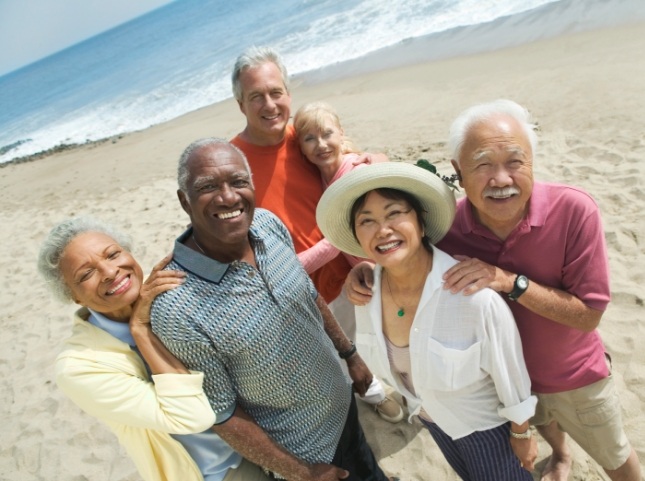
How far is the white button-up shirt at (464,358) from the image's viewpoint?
1.77 metres

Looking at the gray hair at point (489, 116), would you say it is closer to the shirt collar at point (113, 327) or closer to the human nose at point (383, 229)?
the human nose at point (383, 229)

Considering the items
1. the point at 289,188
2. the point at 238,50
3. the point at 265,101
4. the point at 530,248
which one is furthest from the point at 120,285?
the point at 238,50

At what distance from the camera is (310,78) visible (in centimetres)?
1533

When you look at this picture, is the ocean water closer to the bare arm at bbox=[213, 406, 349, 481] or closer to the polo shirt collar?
the polo shirt collar

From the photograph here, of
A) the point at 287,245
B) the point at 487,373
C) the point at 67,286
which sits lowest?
the point at 487,373

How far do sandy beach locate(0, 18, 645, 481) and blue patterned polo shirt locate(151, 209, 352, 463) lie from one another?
1.35 meters

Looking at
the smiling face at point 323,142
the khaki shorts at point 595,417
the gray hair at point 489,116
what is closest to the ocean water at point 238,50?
the smiling face at point 323,142

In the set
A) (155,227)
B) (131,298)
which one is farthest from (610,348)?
(155,227)

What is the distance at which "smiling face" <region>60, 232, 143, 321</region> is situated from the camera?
6.16ft

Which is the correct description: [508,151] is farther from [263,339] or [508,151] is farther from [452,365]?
[263,339]

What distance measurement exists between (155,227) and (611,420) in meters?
7.01

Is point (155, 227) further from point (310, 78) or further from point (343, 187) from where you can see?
point (310, 78)

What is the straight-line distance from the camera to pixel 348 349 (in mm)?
2709

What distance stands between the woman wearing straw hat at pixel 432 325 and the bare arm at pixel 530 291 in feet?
0.15
